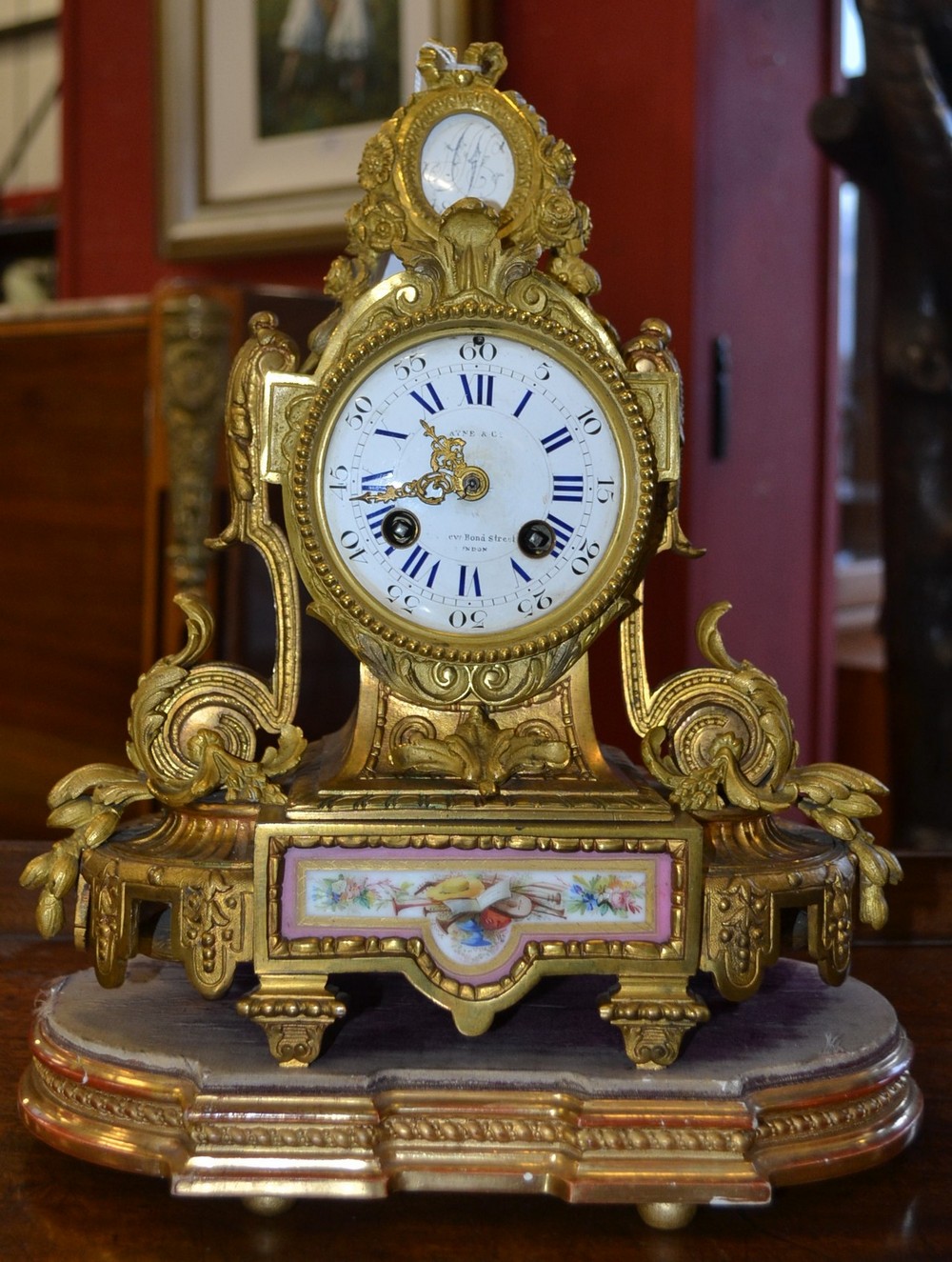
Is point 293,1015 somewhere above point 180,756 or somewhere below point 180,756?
below

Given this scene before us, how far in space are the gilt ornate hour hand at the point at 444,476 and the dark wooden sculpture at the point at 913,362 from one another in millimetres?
1219

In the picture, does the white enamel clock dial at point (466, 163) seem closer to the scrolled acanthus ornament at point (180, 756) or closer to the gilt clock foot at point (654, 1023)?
the scrolled acanthus ornament at point (180, 756)

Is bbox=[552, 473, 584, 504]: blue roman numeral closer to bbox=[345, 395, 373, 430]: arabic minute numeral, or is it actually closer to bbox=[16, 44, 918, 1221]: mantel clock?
bbox=[16, 44, 918, 1221]: mantel clock

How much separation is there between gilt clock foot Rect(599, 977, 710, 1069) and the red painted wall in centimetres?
92

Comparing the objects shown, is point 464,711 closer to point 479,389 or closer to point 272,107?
point 479,389

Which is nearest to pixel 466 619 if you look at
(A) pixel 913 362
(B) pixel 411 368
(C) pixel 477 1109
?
(B) pixel 411 368

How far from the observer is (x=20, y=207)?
13.2 feet

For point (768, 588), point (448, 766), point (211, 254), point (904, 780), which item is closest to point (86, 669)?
point (211, 254)

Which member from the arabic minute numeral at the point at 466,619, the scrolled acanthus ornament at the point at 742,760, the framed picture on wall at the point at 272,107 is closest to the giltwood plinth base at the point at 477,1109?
the scrolled acanthus ornament at the point at 742,760

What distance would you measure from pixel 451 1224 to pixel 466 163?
1.93 ft

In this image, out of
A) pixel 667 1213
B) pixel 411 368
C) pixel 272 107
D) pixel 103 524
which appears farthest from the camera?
pixel 272 107

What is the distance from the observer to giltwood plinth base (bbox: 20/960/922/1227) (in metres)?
0.79

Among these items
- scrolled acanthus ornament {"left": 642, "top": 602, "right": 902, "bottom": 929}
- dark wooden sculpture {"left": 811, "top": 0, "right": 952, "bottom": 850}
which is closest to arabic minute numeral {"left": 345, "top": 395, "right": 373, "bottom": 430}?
scrolled acanthus ornament {"left": 642, "top": 602, "right": 902, "bottom": 929}

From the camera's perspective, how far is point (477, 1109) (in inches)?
31.9
